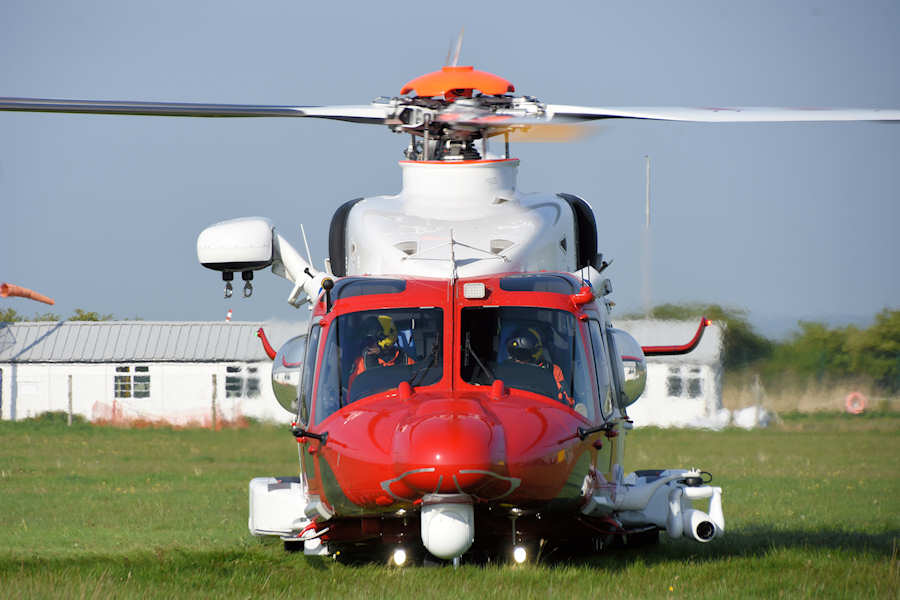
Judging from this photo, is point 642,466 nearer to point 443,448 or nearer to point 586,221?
point 586,221

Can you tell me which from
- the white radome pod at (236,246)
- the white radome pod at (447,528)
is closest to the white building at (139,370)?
the white radome pod at (236,246)

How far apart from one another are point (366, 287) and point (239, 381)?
3437cm

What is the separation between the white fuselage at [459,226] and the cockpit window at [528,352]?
0.59 metres

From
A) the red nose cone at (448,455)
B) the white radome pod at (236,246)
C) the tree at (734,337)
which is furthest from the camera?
the tree at (734,337)

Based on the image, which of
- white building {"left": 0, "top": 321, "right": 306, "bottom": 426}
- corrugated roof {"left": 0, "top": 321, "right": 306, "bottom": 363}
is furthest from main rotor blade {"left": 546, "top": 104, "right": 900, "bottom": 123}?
corrugated roof {"left": 0, "top": 321, "right": 306, "bottom": 363}

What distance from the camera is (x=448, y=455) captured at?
7.87 meters

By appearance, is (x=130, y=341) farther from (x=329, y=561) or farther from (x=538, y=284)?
(x=538, y=284)

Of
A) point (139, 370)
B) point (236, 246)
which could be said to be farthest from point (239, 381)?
point (236, 246)

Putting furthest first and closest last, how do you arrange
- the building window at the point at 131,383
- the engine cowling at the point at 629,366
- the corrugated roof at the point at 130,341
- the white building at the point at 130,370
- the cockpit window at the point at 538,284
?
the corrugated roof at the point at 130,341 → the building window at the point at 131,383 → the white building at the point at 130,370 → the engine cowling at the point at 629,366 → the cockpit window at the point at 538,284

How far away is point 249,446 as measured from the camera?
28688 millimetres

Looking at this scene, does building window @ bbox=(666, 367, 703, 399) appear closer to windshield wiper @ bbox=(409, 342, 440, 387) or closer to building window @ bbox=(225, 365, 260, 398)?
building window @ bbox=(225, 365, 260, 398)

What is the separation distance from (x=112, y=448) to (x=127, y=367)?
1488cm

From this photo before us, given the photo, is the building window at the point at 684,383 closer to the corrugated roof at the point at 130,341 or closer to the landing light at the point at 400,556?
the corrugated roof at the point at 130,341

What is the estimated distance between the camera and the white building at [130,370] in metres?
42.1
